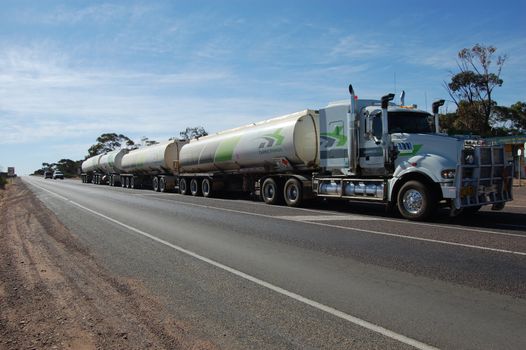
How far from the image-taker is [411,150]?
41.9 ft

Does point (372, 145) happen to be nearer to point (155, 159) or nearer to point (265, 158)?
point (265, 158)

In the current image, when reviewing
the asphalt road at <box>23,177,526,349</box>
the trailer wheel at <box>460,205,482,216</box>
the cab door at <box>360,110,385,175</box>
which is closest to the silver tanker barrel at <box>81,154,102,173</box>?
the asphalt road at <box>23,177,526,349</box>

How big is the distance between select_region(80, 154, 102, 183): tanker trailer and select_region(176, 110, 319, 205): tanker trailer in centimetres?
3121

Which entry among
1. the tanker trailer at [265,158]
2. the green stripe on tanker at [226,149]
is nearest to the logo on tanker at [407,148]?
the tanker trailer at [265,158]

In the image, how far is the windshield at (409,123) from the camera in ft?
44.3

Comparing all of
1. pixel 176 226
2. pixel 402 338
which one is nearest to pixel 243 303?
pixel 402 338

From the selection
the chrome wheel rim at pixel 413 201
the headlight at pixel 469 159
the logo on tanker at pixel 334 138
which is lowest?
the chrome wheel rim at pixel 413 201

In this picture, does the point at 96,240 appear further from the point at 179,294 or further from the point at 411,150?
the point at 411,150

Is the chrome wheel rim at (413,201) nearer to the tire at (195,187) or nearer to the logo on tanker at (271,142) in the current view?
the logo on tanker at (271,142)

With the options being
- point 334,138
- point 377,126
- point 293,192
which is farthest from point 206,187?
point 377,126

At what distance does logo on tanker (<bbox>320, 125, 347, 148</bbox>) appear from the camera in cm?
1544

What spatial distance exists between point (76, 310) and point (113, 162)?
41.4 meters

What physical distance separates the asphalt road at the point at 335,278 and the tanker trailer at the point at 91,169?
143ft

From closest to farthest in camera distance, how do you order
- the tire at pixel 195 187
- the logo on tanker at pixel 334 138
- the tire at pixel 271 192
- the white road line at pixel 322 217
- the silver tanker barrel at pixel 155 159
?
the white road line at pixel 322 217 < the logo on tanker at pixel 334 138 < the tire at pixel 271 192 < the tire at pixel 195 187 < the silver tanker barrel at pixel 155 159
